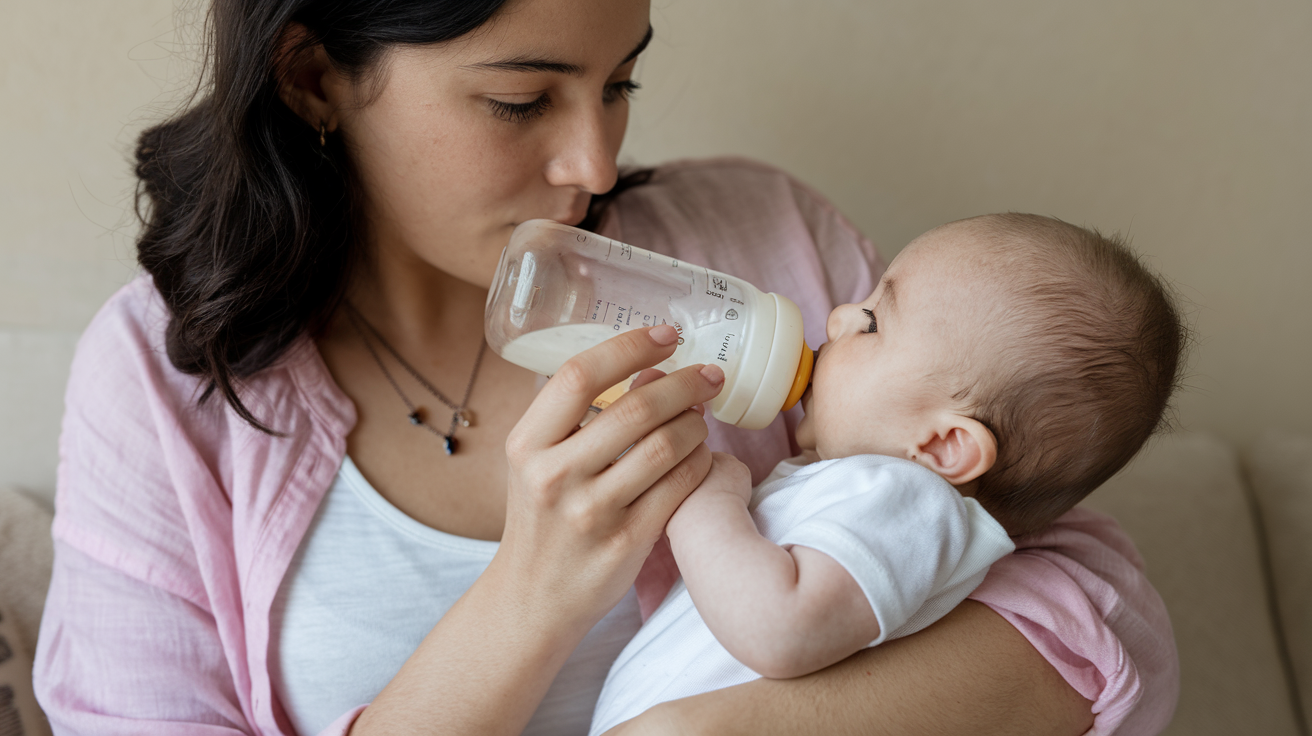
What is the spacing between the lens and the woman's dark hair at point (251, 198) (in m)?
0.98

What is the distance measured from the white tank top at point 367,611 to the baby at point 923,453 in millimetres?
130

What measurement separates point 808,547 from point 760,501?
0.57 feet

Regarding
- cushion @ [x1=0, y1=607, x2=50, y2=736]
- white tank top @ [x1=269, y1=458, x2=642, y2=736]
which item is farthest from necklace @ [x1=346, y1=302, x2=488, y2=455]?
cushion @ [x1=0, y1=607, x2=50, y2=736]

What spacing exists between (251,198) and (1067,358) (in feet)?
3.29

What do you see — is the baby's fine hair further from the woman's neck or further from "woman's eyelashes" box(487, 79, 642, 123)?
the woman's neck

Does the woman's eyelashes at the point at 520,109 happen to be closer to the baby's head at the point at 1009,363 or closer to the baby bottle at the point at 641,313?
the baby bottle at the point at 641,313

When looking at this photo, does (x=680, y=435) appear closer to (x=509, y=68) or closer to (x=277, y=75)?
(x=509, y=68)

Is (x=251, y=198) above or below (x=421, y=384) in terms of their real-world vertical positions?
above

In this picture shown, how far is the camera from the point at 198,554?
3.76 ft

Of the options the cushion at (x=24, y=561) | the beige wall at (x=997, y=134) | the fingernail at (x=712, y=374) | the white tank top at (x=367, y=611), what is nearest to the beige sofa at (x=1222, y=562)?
the cushion at (x=24, y=561)

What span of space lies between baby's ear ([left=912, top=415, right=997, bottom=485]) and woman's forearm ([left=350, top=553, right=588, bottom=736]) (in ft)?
1.48

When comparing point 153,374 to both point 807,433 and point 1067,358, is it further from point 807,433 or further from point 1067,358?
point 1067,358

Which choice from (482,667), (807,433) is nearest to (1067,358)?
(807,433)

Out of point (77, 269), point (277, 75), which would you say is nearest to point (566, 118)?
point (277, 75)
